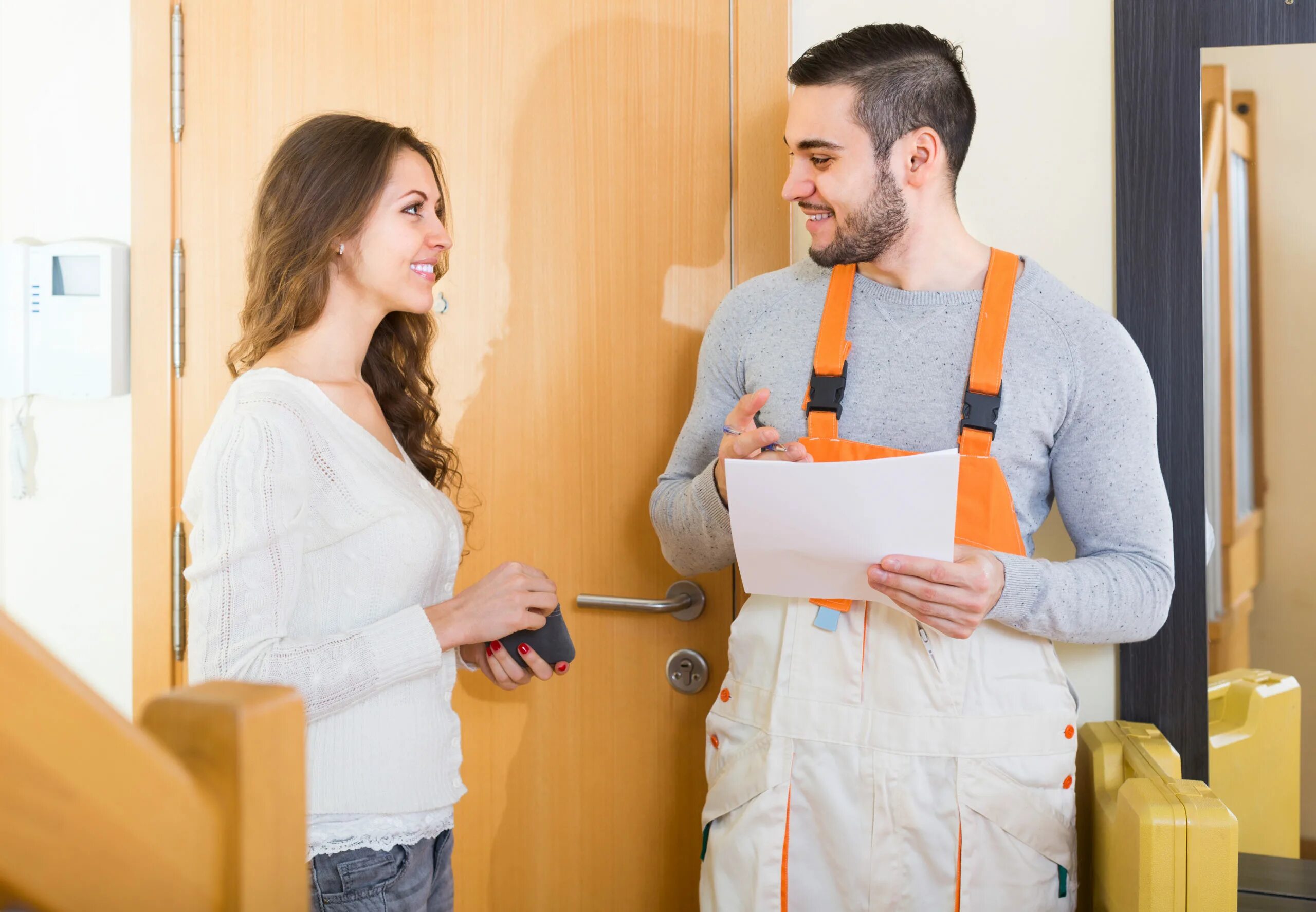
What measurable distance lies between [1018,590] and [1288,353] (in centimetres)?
57

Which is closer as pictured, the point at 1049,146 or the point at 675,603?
the point at 1049,146

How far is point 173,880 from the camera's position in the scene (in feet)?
1.26

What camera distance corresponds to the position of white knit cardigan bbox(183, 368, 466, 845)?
1.06 m

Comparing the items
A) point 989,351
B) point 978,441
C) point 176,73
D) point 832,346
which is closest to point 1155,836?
point 978,441

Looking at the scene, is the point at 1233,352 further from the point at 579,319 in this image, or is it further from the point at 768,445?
the point at 579,319

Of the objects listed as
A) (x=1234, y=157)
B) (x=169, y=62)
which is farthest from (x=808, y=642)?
(x=169, y=62)

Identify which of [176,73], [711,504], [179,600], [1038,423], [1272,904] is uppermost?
[176,73]

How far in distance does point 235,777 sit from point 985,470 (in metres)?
1.04

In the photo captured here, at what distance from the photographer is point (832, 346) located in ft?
4.45

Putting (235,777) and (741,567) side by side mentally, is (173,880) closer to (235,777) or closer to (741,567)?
(235,777)

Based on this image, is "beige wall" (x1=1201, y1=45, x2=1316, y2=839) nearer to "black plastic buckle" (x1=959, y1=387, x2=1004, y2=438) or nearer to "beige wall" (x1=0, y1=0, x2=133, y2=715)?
"black plastic buckle" (x1=959, y1=387, x2=1004, y2=438)

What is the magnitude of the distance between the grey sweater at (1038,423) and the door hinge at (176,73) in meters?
1.26

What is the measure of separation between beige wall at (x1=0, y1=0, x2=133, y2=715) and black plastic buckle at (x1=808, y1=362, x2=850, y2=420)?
1313 mm

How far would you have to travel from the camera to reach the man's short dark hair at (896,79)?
134 centimetres
